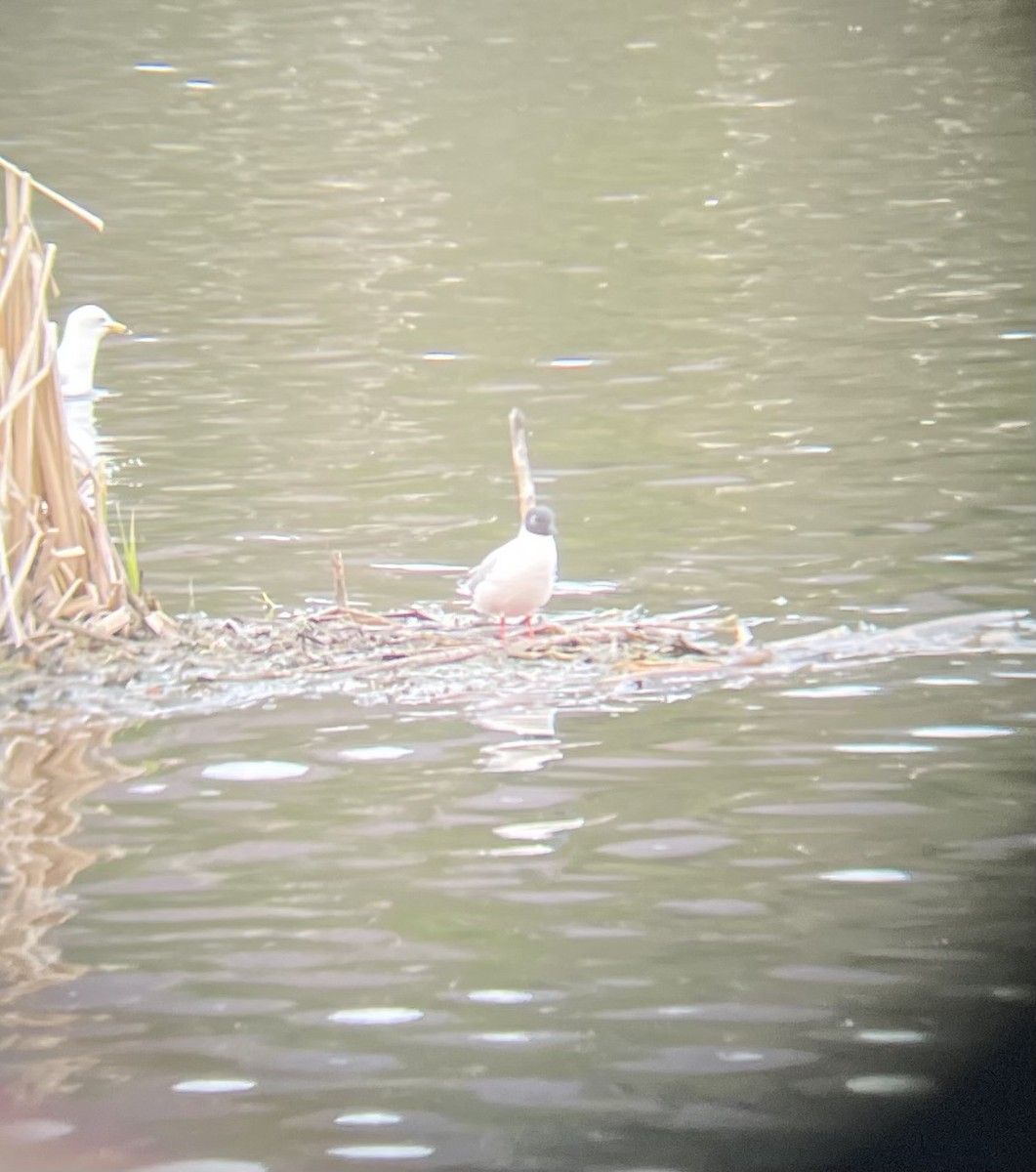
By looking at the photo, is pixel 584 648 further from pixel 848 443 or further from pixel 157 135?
pixel 157 135

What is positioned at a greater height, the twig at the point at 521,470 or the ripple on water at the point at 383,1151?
the twig at the point at 521,470

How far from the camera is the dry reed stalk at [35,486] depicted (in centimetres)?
964

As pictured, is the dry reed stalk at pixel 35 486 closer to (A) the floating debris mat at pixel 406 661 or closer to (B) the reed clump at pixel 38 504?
(B) the reed clump at pixel 38 504

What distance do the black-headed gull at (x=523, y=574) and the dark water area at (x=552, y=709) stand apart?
0.37m

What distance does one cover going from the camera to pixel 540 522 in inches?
376

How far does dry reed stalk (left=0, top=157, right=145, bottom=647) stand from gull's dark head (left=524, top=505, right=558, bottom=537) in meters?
1.56

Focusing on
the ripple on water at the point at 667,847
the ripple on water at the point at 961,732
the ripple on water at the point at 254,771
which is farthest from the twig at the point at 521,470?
the ripple on water at the point at 667,847

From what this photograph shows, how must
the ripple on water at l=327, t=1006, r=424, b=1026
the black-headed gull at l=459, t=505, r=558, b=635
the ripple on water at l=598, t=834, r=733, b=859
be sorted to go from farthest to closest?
the black-headed gull at l=459, t=505, r=558, b=635
the ripple on water at l=598, t=834, r=733, b=859
the ripple on water at l=327, t=1006, r=424, b=1026

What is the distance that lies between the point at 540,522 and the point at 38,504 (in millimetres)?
1902

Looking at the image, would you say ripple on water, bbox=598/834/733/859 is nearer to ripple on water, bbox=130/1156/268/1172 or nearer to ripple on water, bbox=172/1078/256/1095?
ripple on water, bbox=172/1078/256/1095

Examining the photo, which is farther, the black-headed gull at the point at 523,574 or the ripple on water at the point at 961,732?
the black-headed gull at the point at 523,574

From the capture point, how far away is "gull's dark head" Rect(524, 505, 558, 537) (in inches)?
376

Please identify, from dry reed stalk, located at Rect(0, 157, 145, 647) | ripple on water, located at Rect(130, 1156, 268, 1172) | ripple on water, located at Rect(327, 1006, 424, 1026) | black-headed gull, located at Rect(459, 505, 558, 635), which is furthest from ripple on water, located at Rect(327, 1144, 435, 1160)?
dry reed stalk, located at Rect(0, 157, 145, 647)

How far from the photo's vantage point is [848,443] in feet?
48.3
